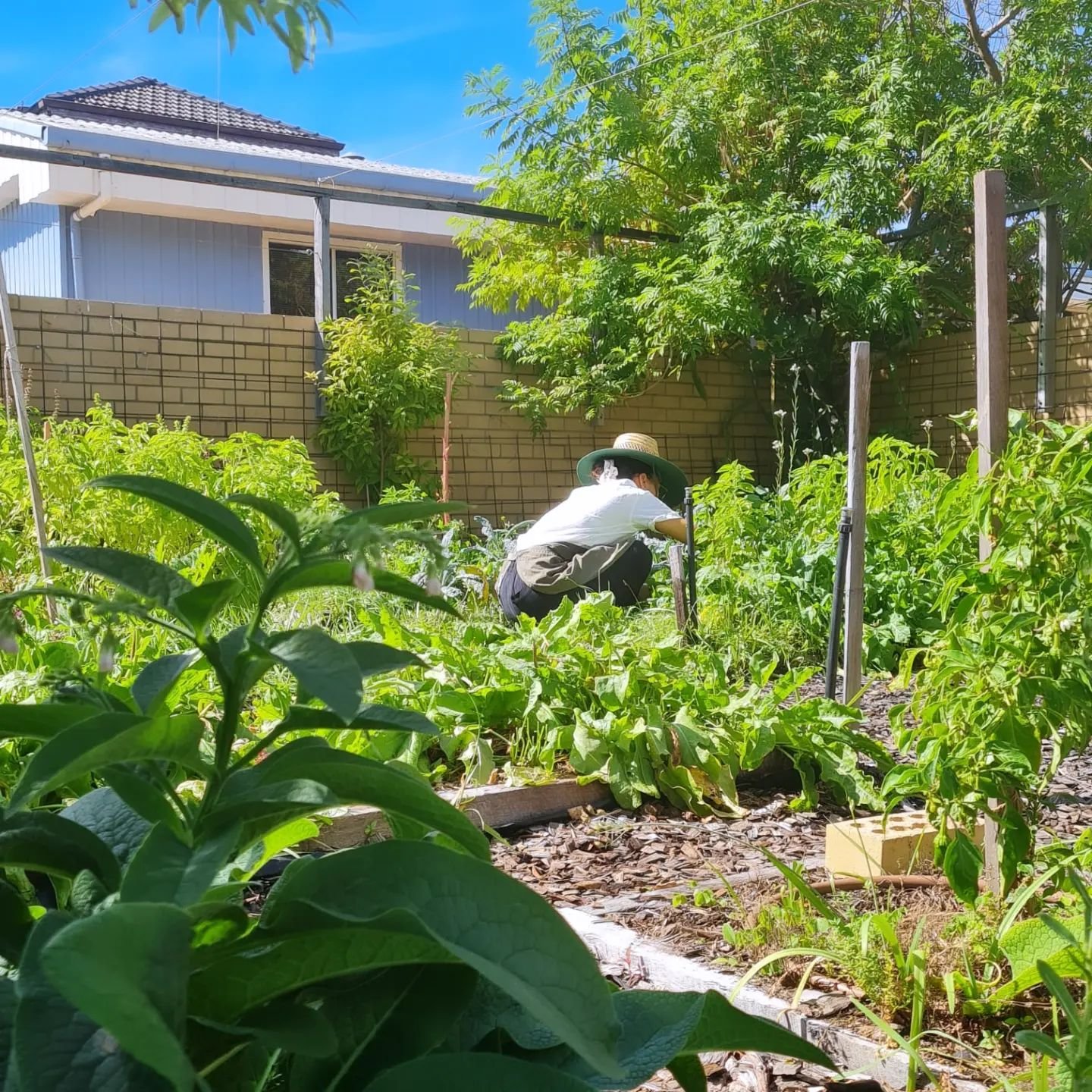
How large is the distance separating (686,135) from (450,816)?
10188 millimetres

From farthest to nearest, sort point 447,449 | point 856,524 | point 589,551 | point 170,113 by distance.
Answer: point 170,113, point 447,449, point 589,551, point 856,524

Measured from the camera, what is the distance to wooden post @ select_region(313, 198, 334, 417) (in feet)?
29.6

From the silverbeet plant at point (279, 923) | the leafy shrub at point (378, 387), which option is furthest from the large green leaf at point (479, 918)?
the leafy shrub at point (378, 387)

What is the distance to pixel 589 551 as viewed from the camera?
5.66m

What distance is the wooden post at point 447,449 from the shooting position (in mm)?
8555

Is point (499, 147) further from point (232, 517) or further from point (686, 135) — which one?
point (232, 517)

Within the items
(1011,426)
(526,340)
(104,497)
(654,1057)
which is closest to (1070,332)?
(526,340)

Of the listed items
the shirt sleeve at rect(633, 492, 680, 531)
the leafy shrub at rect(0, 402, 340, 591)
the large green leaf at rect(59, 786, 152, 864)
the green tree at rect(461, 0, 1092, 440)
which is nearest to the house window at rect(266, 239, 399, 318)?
the green tree at rect(461, 0, 1092, 440)

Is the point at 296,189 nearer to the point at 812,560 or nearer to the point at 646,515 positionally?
the point at 646,515

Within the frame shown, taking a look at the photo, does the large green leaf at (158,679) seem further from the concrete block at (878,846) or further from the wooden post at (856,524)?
the wooden post at (856,524)

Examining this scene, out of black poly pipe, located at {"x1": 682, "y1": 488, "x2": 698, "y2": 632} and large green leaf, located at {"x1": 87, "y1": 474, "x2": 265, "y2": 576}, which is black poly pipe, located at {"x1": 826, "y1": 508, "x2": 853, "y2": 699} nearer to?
black poly pipe, located at {"x1": 682, "y1": 488, "x2": 698, "y2": 632}

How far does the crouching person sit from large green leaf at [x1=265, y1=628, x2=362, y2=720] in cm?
489

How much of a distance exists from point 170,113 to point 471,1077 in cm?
1373

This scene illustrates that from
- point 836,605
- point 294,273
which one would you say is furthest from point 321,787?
point 294,273
